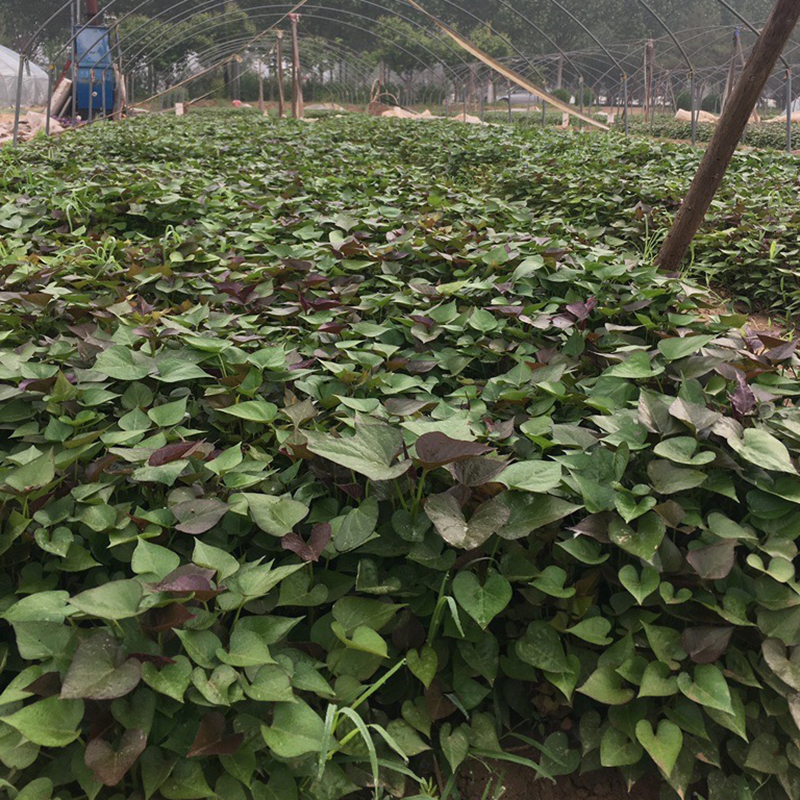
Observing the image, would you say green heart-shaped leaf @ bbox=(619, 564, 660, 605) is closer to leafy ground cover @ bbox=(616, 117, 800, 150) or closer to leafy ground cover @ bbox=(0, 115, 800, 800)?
leafy ground cover @ bbox=(0, 115, 800, 800)

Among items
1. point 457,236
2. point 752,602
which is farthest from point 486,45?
point 752,602

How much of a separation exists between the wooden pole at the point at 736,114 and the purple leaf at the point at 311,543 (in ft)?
6.45

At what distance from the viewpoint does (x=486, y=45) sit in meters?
32.0

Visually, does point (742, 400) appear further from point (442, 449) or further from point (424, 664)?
point (424, 664)

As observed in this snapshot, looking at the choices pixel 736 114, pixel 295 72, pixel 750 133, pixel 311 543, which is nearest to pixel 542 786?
pixel 311 543

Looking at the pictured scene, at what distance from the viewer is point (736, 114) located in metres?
2.40

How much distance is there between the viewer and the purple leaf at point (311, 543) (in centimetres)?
126

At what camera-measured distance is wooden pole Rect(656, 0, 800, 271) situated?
2.26 m

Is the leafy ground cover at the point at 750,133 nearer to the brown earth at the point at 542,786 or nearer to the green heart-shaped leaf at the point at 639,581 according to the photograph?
the green heart-shaped leaf at the point at 639,581

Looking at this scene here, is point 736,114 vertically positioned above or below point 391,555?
above

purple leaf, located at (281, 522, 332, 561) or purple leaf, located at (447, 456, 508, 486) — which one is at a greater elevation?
purple leaf, located at (447, 456, 508, 486)

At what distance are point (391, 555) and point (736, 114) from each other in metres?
1.99

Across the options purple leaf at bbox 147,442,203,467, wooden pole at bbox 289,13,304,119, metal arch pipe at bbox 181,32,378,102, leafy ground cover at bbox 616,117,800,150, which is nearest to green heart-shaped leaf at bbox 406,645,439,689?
purple leaf at bbox 147,442,203,467

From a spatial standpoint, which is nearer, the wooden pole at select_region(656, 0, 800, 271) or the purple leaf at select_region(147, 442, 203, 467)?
the purple leaf at select_region(147, 442, 203, 467)
